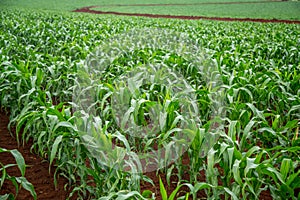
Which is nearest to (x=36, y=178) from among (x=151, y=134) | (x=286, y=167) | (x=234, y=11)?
(x=151, y=134)

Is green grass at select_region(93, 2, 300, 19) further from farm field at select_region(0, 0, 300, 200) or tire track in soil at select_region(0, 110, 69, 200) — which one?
tire track in soil at select_region(0, 110, 69, 200)

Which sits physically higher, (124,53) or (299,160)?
(124,53)

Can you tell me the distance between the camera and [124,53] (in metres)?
8.01

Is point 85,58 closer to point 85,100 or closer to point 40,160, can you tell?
point 85,100

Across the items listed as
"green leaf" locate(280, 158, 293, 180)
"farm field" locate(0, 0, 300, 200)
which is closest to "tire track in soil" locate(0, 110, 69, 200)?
"farm field" locate(0, 0, 300, 200)

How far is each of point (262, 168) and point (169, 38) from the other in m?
8.26

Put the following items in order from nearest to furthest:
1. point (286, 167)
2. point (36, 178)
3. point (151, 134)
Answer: point (286, 167) < point (36, 178) < point (151, 134)

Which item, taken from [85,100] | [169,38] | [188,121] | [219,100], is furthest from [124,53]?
[188,121]

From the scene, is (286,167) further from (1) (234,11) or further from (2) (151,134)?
(1) (234,11)

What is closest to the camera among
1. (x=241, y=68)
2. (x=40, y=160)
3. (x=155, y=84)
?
(x=40, y=160)

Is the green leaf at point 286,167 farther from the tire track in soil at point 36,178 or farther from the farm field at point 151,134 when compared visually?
the tire track in soil at point 36,178

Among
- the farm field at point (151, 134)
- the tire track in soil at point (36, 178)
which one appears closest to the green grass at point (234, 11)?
the farm field at point (151, 134)

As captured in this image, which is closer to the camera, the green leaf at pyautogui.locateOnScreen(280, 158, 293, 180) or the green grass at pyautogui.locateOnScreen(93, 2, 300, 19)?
the green leaf at pyautogui.locateOnScreen(280, 158, 293, 180)

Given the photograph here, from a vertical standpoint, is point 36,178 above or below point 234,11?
below
